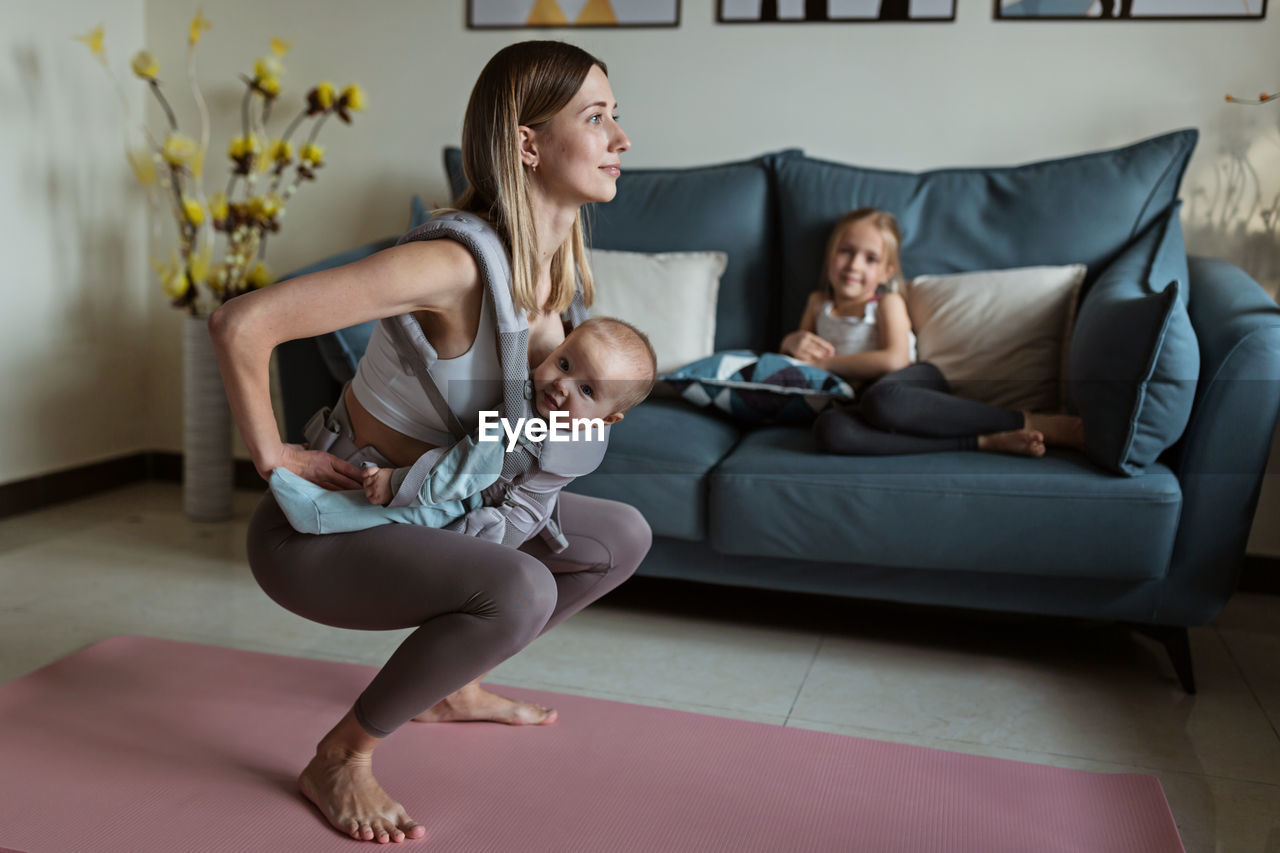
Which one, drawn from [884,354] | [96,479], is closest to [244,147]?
[96,479]

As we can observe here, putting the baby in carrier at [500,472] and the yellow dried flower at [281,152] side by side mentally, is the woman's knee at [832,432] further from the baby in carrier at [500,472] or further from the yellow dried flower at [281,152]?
the yellow dried flower at [281,152]

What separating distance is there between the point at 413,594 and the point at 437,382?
0.75ft

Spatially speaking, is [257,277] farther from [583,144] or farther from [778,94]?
[583,144]

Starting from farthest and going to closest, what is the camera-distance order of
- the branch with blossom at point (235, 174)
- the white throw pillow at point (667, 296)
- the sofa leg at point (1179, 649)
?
1. the branch with blossom at point (235, 174)
2. the white throw pillow at point (667, 296)
3. the sofa leg at point (1179, 649)

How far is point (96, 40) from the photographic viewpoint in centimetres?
258

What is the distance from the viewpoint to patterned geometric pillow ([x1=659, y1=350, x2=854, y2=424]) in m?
2.01

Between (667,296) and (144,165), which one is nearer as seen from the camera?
(667,296)

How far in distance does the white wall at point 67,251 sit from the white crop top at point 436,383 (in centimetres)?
187

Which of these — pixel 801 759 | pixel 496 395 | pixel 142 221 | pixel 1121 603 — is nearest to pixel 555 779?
pixel 801 759

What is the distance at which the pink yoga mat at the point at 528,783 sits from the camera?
121cm

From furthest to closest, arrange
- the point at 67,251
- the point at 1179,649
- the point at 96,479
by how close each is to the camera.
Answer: the point at 96,479
the point at 67,251
the point at 1179,649

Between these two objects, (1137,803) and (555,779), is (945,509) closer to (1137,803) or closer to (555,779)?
(1137,803)

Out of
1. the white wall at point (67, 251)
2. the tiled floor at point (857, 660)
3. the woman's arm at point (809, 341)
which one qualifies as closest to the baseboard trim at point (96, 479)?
the white wall at point (67, 251)

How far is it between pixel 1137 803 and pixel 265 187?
2.52m
